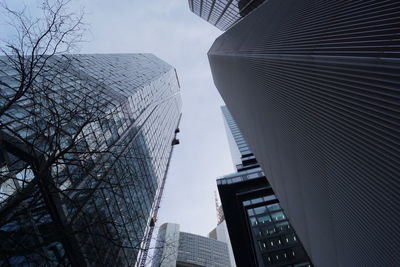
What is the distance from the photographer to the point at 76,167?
1402 centimetres

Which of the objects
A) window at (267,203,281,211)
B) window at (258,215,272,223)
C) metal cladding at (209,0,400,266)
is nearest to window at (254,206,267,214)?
window at (267,203,281,211)

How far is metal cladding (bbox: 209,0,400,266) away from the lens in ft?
19.4

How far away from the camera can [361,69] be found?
6223 mm

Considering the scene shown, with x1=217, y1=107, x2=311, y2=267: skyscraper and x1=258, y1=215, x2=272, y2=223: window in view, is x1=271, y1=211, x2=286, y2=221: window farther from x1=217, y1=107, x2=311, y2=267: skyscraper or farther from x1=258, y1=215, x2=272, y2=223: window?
x1=258, y1=215, x2=272, y2=223: window

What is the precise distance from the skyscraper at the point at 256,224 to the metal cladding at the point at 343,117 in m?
22.7

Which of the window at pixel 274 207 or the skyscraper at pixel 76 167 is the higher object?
the skyscraper at pixel 76 167

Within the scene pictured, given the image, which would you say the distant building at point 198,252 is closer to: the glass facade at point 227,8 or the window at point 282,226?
the glass facade at point 227,8

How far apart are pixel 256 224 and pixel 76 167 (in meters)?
30.1

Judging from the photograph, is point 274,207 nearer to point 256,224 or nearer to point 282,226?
point 282,226

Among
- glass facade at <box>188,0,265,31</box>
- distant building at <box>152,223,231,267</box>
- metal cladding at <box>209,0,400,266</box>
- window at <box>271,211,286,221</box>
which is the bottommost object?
distant building at <box>152,223,231,267</box>

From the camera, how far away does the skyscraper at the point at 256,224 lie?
113 ft

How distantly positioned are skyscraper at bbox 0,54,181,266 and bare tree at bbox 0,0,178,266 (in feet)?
0.19

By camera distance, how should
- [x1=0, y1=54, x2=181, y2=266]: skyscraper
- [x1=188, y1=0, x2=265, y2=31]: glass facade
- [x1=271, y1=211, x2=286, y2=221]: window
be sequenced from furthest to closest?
[x1=188, y1=0, x2=265, y2=31]: glass facade < [x1=271, y1=211, x2=286, y2=221]: window < [x1=0, y1=54, x2=181, y2=266]: skyscraper

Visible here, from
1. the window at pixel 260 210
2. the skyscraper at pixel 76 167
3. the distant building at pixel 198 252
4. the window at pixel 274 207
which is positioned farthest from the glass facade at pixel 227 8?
the distant building at pixel 198 252
